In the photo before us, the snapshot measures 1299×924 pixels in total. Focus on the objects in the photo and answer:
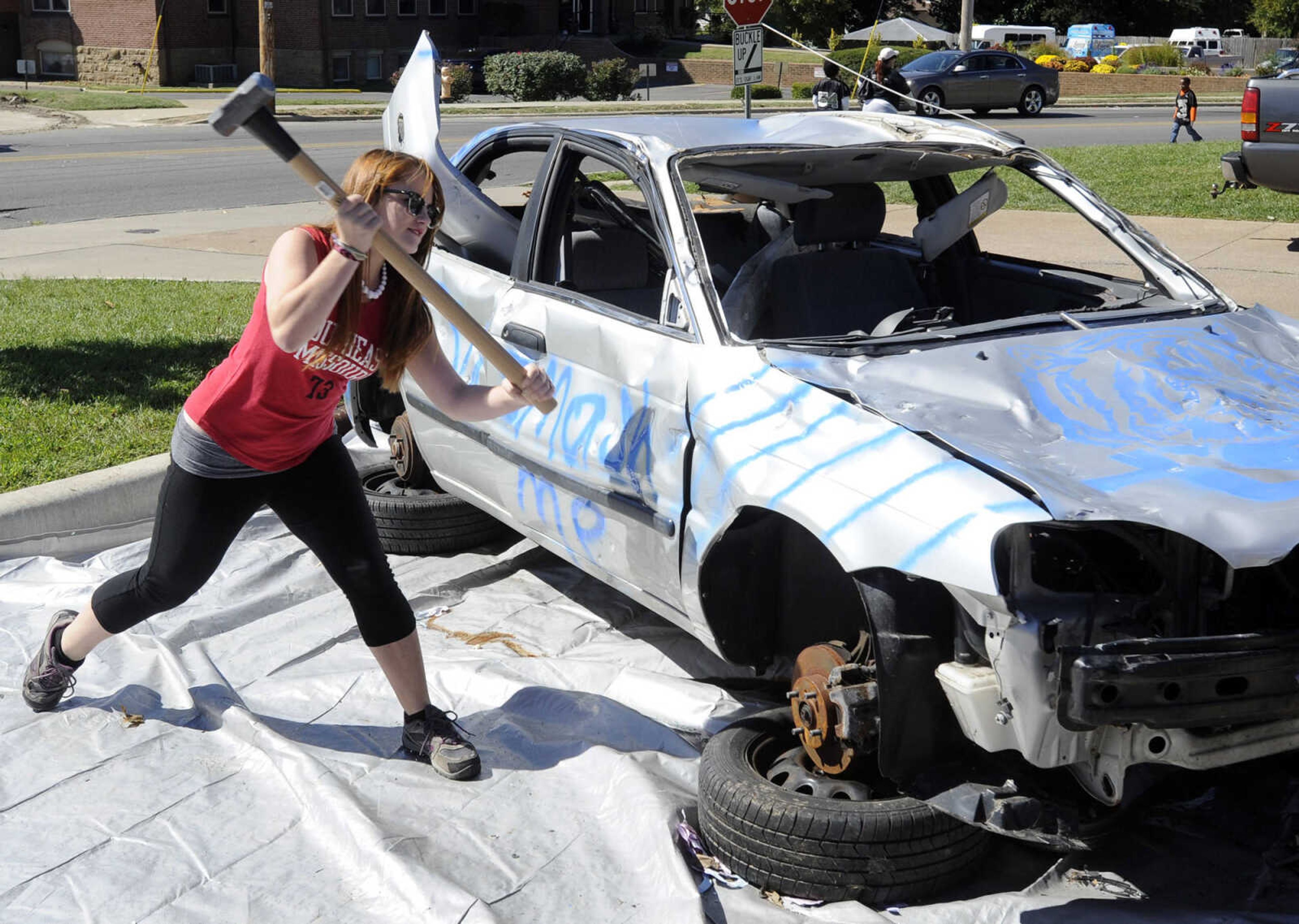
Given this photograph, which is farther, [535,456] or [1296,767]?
[535,456]

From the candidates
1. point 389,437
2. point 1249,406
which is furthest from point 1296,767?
point 389,437

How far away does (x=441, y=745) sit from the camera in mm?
3904

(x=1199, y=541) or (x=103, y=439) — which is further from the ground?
(x=1199, y=541)

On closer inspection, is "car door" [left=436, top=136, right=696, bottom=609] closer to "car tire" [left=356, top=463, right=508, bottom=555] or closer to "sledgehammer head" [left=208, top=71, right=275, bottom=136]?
"car tire" [left=356, top=463, right=508, bottom=555]

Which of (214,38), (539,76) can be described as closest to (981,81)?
(539,76)

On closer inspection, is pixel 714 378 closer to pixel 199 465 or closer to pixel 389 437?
pixel 199 465

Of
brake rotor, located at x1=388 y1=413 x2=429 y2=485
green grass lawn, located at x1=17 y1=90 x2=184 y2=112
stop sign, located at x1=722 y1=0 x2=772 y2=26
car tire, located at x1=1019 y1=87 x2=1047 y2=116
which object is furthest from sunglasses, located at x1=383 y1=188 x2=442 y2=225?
car tire, located at x1=1019 y1=87 x2=1047 y2=116

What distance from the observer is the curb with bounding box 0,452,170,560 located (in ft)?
17.8

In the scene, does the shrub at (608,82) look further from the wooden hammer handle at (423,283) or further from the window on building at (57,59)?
the wooden hammer handle at (423,283)

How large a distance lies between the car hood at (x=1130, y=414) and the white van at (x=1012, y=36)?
52.3 meters

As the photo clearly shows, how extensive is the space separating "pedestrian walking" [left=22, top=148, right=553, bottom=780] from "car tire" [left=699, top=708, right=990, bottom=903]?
0.88 meters

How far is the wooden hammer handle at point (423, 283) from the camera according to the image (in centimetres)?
304

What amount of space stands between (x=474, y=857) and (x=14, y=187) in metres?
16.1

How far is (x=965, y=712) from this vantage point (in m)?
Result: 2.95
